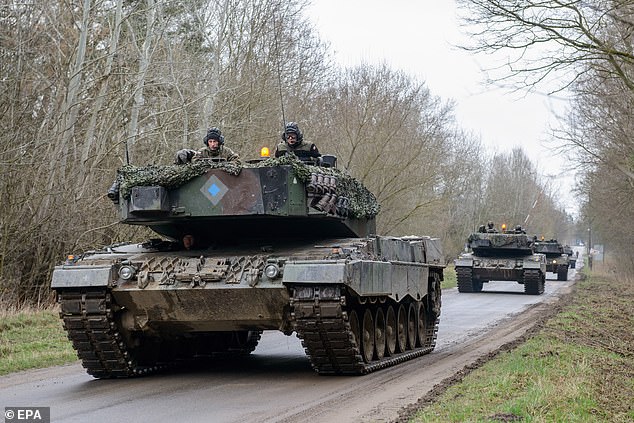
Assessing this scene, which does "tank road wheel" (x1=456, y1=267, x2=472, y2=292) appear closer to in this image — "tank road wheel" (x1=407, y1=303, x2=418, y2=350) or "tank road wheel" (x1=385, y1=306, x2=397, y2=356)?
"tank road wheel" (x1=407, y1=303, x2=418, y2=350)

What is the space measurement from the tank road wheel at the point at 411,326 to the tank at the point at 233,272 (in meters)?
1.62

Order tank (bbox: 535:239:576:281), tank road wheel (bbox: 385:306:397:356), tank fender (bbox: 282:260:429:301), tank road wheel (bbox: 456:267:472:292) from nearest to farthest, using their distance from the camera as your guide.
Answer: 1. tank fender (bbox: 282:260:429:301)
2. tank road wheel (bbox: 385:306:397:356)
3. tank road wheel (bbox: 456:267:472:292)
4. tank (bbox: 535:239:576:281)

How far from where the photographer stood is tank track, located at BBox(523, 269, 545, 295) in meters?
32.6

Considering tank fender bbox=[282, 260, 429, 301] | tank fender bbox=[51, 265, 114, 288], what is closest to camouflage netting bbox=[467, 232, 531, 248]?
tank fender bbox=[282, 260, 429, 301]

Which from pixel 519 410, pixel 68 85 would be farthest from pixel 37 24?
pixel 519 410

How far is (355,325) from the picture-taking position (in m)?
12.2

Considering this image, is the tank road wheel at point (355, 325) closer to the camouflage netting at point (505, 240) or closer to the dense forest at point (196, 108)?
the dense forest at point (196, 108)

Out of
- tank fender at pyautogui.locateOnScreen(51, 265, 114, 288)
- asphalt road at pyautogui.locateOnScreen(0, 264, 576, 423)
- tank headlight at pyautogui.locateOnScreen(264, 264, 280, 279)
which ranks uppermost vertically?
tank headlight at pyautogui.locateOnScreen(264, 264, 280, 279)

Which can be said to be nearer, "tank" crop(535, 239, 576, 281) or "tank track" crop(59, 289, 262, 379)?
"tank track" crop(59, 289, 262, 379)

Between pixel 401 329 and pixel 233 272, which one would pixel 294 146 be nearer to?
pixel 233 272

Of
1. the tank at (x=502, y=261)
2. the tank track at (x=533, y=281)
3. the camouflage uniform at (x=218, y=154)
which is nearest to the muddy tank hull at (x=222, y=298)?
the camouflage uniform at (x=218, y=154)

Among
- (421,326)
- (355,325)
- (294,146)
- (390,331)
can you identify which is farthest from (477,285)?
(355,325)

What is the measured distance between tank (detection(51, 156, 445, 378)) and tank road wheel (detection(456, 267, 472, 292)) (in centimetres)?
2016

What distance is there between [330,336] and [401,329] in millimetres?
3502
